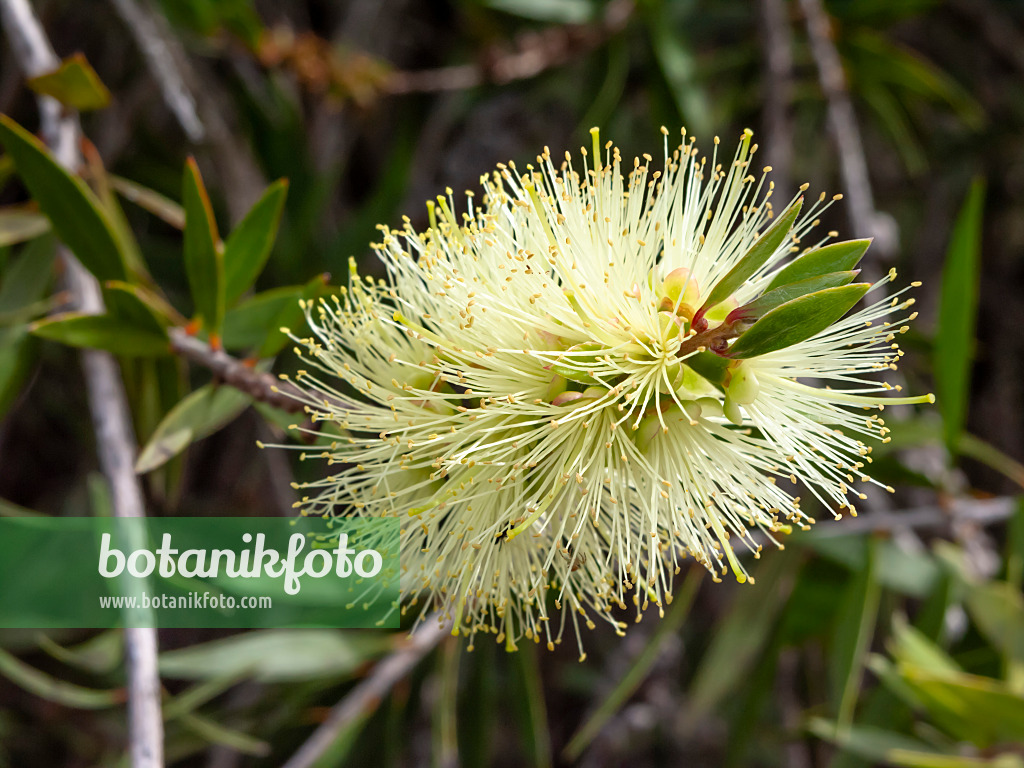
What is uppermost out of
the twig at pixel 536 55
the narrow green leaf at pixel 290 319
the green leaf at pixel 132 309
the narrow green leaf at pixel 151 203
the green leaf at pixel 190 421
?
the twig at pixel 536 55

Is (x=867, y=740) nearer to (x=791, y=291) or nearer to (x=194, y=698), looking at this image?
(x=791, y=291)

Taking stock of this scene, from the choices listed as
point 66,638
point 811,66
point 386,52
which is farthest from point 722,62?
point 66,638

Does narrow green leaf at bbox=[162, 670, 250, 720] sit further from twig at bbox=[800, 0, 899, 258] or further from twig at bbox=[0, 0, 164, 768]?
twig at bbox=[800, 0, 899, 258]

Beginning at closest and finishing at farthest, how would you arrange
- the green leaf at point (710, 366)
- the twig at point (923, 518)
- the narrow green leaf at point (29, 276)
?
1. the green leaf at point (710, 366)
2. the narrow green leaf at point (29, 276)
3. the twig at point (923, 518)

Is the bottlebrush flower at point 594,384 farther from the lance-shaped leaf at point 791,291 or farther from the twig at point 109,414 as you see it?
the twig at point 109,414

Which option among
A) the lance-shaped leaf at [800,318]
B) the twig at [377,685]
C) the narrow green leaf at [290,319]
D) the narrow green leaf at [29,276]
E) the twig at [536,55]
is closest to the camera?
the lance-shaped leaf at [800,318]

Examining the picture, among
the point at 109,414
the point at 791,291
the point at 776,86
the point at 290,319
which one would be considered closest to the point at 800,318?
the point at 791,291

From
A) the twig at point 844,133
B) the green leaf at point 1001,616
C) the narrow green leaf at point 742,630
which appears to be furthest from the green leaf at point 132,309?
the green leaf at point 1001,616

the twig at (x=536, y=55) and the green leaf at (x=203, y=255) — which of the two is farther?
the twig at (x=536, y=55)
